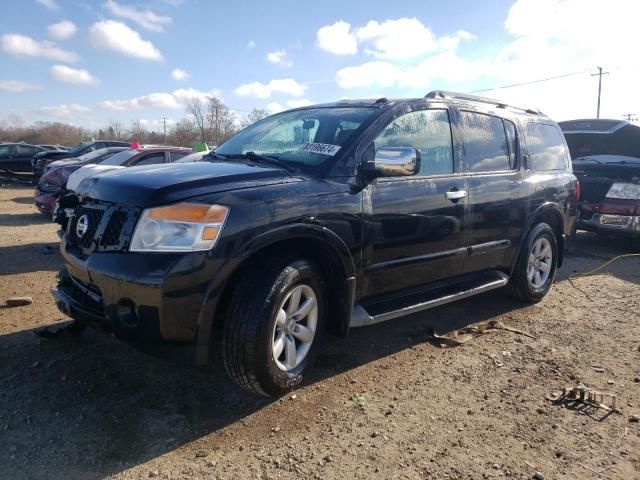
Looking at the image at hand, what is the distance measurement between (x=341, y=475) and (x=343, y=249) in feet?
4.51

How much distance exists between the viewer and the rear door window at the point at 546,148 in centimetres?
539

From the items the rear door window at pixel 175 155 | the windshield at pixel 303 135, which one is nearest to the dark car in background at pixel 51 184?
the rear door window at pixel 175 155

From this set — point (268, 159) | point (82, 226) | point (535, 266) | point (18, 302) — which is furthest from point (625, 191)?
point (18, 302)

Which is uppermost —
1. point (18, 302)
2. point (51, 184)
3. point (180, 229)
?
point (180, 229)

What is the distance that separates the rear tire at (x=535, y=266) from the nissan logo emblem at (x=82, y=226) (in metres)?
3.98

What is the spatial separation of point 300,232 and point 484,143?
95.8 inches

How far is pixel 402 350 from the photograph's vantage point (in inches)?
163

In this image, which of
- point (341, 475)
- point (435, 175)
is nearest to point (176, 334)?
point (341, 475)

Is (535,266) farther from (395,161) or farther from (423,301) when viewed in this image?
(395,161)

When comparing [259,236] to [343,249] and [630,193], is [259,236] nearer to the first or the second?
[343,249]

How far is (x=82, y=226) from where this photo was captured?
10.6 feet

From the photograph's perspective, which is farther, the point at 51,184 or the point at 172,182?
the point at 51,184

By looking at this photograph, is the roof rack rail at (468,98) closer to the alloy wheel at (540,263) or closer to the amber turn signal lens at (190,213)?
the alloy wheel at (540,263)

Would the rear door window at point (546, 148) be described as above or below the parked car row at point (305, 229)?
above
